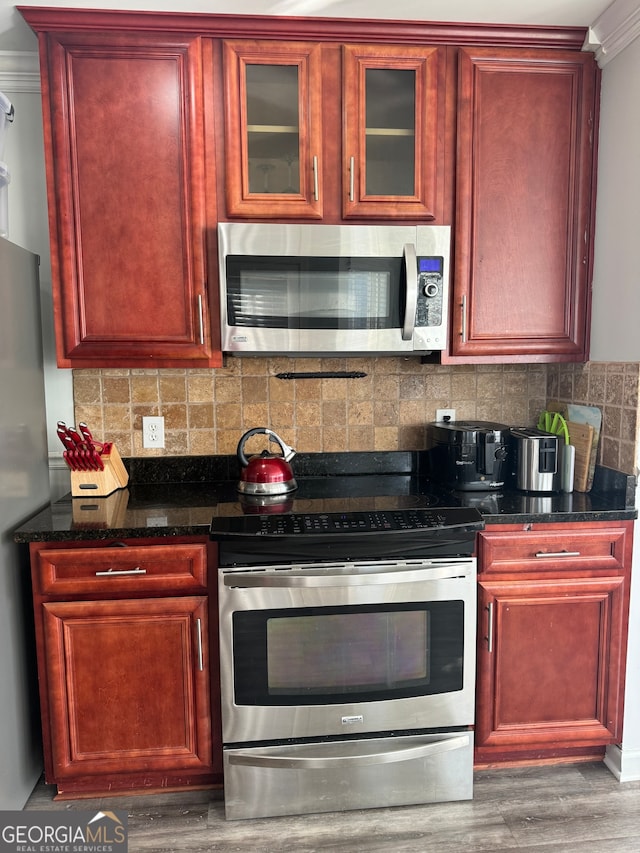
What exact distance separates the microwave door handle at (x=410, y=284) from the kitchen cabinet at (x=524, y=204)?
201mm

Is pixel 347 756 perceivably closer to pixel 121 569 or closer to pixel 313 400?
pixel 121 569

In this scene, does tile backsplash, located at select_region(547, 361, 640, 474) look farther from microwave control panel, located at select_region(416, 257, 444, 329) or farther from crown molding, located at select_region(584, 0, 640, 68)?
crown molding, located at select_region(584, 0, 640, 68)

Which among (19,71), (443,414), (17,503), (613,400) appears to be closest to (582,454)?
(613,400)

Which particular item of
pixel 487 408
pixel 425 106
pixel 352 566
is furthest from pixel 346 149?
pixel 352 566

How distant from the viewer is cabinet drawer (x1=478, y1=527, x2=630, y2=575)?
1915 mm

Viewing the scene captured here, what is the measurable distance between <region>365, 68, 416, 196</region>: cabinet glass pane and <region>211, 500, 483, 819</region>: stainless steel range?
1.13m

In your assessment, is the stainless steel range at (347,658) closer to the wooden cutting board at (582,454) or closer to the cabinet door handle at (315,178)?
the wooden cutting board at (582,454)

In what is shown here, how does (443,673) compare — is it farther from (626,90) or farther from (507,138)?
(626,90)

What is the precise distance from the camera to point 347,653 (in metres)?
1.86

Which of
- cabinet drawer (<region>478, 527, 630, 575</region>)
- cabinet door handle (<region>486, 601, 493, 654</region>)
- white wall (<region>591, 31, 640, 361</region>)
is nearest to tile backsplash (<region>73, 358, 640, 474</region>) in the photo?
white wall (<region>591, 31, 640, 361</region>)

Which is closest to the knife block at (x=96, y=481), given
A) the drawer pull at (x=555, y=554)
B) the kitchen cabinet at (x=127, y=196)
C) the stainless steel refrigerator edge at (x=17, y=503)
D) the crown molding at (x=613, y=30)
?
the stainless steel refrigerator edge at (x=17, y=503)

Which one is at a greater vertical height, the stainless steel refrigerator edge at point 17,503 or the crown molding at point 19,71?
the crown molding at point 19,71

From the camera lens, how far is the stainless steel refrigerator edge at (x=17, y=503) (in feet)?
5.74

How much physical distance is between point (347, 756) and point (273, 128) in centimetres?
205
